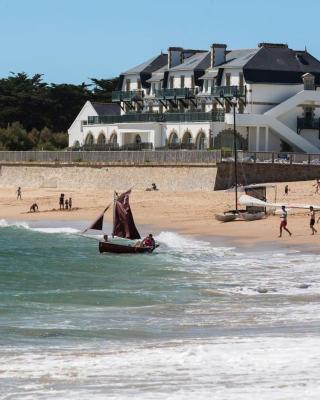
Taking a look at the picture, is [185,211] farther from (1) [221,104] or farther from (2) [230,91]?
(1) [221,104]

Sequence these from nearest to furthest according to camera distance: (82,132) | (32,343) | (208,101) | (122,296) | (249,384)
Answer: (249,384)
(32,343)
(122,296)
(208,101)
(82,132)

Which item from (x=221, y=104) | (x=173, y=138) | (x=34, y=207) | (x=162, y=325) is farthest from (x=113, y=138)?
(x=162, y=325)

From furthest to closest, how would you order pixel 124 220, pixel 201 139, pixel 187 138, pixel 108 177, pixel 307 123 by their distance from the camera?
pixel 187 138 < pixel 201 139 < pixel 307 123 < pixel 108 177 < pixel 124 220

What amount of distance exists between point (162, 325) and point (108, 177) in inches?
1770

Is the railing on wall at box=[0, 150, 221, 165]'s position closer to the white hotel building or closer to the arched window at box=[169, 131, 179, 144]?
the white hotel building

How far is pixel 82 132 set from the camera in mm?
85812

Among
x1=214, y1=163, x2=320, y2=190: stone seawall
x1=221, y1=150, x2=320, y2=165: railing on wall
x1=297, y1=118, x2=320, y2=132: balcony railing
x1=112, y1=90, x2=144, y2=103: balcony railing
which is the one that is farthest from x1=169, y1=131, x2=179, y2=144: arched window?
x1=214, y1=163, x2=320, y2=190: stone seawall

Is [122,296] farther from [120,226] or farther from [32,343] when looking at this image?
[120,226]

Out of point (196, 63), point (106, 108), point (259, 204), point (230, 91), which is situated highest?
point (196, 63)

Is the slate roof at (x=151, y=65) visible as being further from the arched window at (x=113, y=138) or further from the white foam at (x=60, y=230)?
the white foam at (x=60, y=230)

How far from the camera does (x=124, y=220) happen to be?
139 ft

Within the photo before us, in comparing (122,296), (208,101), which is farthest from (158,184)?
(122,296)

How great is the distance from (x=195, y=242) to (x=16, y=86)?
222ft

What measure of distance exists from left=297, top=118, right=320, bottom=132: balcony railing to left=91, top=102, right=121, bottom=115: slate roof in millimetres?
19911
